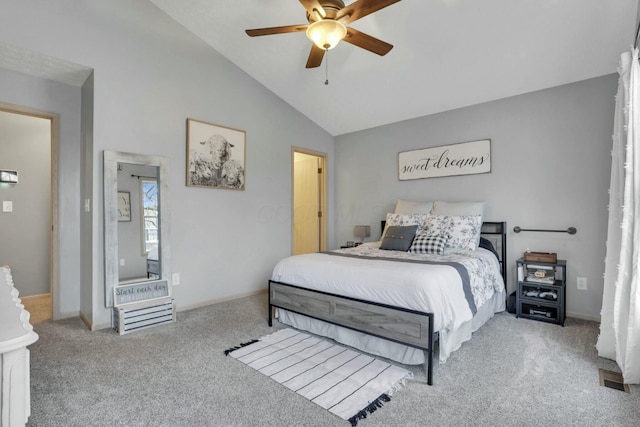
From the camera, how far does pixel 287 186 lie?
191 inches

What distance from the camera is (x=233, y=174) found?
165 inches

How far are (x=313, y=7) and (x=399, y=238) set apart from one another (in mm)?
2400

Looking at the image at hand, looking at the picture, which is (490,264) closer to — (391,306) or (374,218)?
(391,306)

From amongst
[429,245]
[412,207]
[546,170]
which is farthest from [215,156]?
[546,170]

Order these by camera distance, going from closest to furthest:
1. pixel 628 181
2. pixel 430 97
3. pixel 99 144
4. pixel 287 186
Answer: pixel 628 181 < pixel 99 144 < pixel 430 97 < pixel 287 186

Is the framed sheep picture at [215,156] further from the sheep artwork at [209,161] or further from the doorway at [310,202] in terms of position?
the doorway at [310,202]

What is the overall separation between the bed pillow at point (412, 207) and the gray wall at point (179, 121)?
1599 mm

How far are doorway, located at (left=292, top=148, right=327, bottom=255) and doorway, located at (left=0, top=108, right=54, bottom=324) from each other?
3.39 m

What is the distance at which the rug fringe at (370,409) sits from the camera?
69.1 inches

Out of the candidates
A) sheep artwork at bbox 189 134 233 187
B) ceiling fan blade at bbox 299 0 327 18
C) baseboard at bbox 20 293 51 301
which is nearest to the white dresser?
ceiling fan blade at bbox 299 0 327 18

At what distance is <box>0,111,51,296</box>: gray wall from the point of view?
4094 mm

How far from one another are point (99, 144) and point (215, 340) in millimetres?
2154

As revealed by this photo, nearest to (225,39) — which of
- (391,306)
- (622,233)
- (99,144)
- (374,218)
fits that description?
(99,144)

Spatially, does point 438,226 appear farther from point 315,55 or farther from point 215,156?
point 215,156
